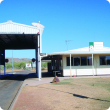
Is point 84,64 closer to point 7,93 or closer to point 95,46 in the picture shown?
point 95,46

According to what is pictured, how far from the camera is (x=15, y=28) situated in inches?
772

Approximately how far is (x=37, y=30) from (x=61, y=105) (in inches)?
548

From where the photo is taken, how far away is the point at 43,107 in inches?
277

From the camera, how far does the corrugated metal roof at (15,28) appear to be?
19.4 metres

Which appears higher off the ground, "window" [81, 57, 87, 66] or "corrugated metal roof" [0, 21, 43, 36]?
"corrugated metal roof" [0, 21, 43, 36]

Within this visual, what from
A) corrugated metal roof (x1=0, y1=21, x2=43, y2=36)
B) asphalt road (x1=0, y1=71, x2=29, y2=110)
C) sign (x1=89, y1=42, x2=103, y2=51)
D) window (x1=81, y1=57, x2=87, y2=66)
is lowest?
asphalt road (x1=0, y1=71, x2=29, y2=110)

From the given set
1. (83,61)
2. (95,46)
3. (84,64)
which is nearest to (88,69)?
(84,64)

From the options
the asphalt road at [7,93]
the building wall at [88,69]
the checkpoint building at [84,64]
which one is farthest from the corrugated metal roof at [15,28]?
the asphalt road at [7,93]

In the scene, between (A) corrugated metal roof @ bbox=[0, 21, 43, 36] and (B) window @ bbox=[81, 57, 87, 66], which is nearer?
(A) corrugated metal roof @ bbox=[0, 21, 43, 36]

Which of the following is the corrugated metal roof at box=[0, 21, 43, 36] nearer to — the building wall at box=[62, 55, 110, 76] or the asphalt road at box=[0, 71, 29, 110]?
the building wall at box=[62, 55, 110, 76]

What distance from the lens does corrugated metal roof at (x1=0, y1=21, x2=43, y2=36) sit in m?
19.4

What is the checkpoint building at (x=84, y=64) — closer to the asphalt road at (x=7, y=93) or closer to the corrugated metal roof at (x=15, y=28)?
the corrugated metal roof at (x=15, y=28)

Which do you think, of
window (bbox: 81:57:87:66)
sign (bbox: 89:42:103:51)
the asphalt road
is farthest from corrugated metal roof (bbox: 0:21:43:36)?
sign (bbox: 89:42:103:51)

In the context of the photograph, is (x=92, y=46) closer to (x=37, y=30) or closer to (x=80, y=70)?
(x=80, y=70)
